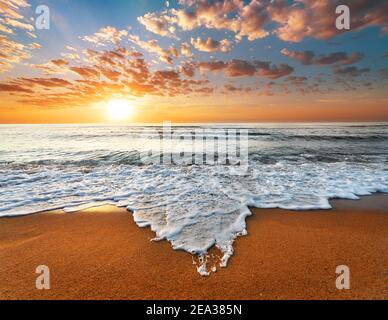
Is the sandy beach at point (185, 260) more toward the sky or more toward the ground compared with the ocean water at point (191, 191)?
more toward the ground

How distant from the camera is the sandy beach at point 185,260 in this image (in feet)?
8.04

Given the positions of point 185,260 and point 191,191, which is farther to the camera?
point 191,191

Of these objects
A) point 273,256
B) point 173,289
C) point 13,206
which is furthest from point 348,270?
point 13,206

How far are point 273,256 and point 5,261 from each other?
4138 millimetres

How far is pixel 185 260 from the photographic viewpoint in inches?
117

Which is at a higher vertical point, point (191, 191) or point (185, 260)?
point (191, 191)

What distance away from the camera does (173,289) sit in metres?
2.47

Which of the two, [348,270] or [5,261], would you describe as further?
[5,261]

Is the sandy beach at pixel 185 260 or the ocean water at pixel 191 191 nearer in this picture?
the sandy beach at pixel 185 260
